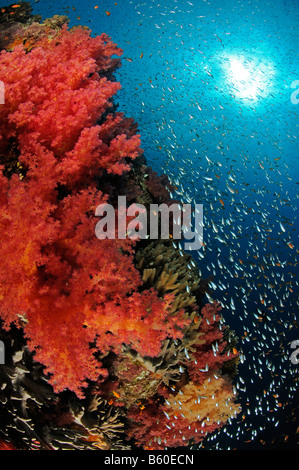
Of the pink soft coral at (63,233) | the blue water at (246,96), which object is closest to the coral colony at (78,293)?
the pink soft coral at (63,233)

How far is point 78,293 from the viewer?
10.2 feet

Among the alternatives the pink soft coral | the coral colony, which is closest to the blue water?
the coral colony

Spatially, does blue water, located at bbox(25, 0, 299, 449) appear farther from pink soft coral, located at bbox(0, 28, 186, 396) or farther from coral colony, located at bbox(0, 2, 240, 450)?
pink soft coral, located at bbox(0, 28, 186, 396)

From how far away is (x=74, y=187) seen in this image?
12.7ft

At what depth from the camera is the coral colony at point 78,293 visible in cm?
309

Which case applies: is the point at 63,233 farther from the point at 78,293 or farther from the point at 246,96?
the point at 246,96

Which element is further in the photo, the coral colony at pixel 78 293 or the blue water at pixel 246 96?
the blue water at pixel 246 96

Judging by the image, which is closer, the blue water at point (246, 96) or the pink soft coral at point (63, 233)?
the pink soft coral at point (63, 233)

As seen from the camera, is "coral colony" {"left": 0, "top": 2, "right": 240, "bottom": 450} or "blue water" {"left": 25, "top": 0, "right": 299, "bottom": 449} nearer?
"coral colony" {"left": 0, "top": 2, "right": 240, "bottom": 450}

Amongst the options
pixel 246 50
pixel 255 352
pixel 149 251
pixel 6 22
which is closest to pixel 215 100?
pixel 246 50

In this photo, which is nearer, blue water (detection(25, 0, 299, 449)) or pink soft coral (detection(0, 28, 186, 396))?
pink soft coral (detection(0, 28, 186, 396))

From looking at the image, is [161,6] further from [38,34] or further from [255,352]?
[255,352]

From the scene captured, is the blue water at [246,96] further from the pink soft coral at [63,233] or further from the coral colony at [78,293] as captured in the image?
the pink soft coral at [63,233]

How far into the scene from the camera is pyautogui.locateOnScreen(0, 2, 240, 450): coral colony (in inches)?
122
